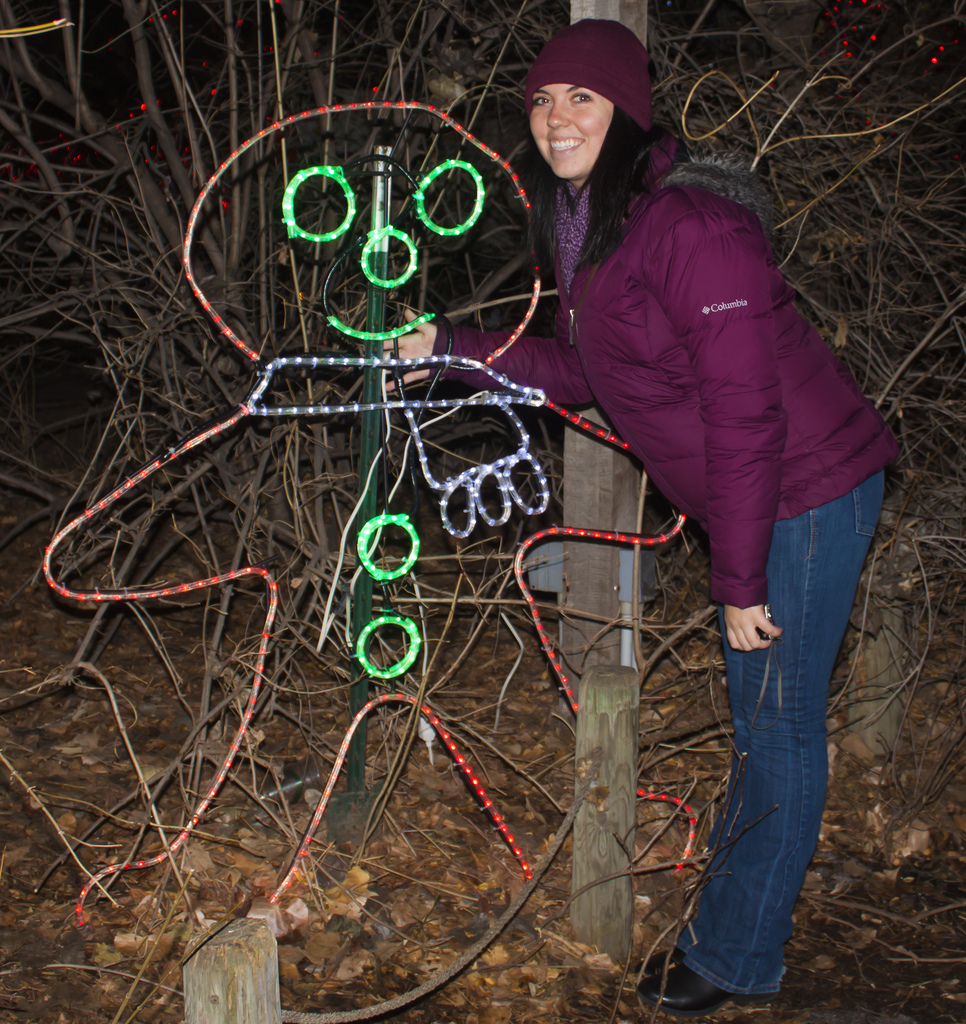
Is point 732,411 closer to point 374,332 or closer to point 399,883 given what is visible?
point 374,332

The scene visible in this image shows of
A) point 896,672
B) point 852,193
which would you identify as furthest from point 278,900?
point 852,193

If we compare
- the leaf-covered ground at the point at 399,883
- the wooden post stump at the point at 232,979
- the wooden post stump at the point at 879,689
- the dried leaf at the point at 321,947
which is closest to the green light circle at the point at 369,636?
the leaf-covered ground at the point at 399,883

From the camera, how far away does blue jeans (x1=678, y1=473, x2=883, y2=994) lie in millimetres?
2195

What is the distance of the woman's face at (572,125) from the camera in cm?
209

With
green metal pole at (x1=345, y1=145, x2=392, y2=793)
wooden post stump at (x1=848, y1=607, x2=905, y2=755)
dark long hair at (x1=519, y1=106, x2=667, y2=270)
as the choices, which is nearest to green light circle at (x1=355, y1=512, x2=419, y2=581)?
green metal pole at (x1=345, y1=145, x2=392, y2=793)

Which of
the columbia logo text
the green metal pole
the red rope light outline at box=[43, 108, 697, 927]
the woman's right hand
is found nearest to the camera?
the columbia logo text

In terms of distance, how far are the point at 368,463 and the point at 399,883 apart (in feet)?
4.01

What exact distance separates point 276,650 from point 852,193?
2427mm

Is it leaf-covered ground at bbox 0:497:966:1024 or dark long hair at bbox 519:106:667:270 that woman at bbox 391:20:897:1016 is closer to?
dark long hair at bbox 519:106:667:270

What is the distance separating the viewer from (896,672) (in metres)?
3.62

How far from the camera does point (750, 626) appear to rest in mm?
2129

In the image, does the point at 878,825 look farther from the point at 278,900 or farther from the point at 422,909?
the point at 278,900

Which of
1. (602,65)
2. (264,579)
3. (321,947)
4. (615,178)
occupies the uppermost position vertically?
(602,65)

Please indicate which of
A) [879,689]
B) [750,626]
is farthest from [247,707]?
[879,689]
